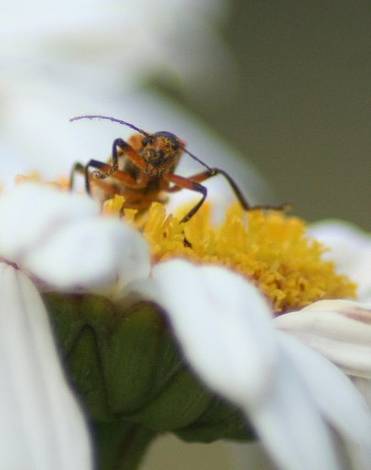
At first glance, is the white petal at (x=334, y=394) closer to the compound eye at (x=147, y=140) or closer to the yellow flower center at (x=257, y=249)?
the yellow flower center at (x=257, y=249)

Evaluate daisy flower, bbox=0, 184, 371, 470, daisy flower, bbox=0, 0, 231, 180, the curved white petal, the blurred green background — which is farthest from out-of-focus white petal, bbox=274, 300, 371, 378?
the blurred green background

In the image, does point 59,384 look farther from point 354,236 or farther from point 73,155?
point 73,155

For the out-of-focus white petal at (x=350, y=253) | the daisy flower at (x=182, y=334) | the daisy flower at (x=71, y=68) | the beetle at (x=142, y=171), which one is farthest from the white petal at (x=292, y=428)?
the daisy flower at (x=71, y=68)

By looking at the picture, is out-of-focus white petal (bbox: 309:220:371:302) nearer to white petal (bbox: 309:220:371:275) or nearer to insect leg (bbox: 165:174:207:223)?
white petal (bbox: 309:220:371:275)

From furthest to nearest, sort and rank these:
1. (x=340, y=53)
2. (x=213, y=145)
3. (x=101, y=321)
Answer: (x=340, y=53), (x=213, y=145), (x=101, y=321)

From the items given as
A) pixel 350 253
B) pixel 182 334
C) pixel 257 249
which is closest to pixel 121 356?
pixel 182 334

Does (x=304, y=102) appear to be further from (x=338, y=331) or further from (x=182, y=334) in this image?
(x=182, y=334)

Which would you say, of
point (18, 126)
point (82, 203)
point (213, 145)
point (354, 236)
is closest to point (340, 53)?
point (213, 145)
